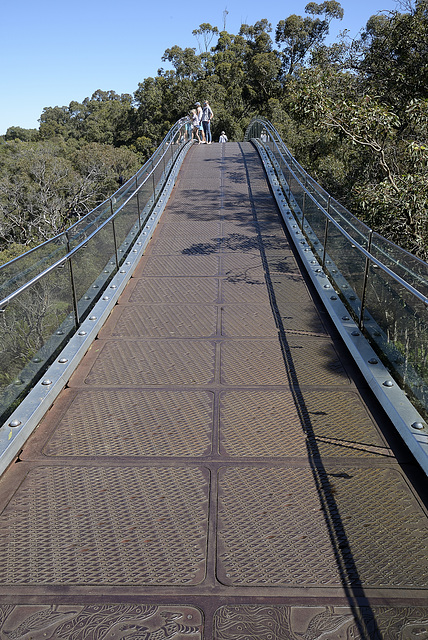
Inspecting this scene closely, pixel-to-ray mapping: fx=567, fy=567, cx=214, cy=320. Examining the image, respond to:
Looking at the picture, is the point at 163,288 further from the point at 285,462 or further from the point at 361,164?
the point at 361,164

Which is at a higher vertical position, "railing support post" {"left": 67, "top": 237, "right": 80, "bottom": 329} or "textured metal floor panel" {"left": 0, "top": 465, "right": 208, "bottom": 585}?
"railing support post" {"left": 67, "top": 237, "right": 80, "bottom": 329}

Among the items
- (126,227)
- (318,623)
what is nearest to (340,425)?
(318,623)

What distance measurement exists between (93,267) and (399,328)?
3193 mm

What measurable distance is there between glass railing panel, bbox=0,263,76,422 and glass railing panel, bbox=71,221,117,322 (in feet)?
0.88

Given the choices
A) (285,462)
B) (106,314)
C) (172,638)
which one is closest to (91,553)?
(172,638)

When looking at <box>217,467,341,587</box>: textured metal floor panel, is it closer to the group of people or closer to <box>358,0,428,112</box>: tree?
<box>358,0,428,112</box>: tree

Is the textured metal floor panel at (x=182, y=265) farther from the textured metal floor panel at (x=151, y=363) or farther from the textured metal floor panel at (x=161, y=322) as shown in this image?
the textured metal floor panel at (x=151, y=363)

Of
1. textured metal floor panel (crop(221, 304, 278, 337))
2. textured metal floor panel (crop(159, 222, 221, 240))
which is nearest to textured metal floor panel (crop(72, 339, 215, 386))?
textured metal floor panel (crop(221, 304, 278, 337))

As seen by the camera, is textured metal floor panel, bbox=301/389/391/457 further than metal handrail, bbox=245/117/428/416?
No

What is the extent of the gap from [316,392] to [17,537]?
2356 millimetres

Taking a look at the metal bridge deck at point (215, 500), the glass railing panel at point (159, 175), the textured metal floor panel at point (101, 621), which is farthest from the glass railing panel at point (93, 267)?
the glass railing panel at point (159, 175)

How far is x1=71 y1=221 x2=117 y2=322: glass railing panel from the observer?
5328mm

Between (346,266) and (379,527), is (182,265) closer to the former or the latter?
(346,266)

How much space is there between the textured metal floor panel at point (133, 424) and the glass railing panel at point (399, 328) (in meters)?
1.40
